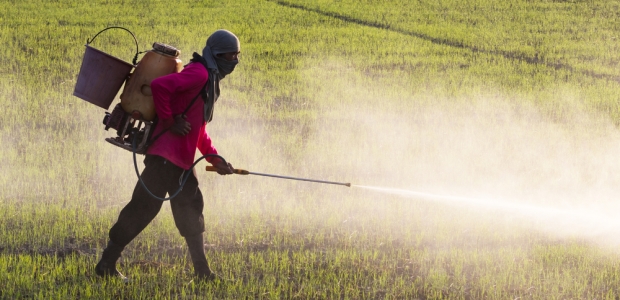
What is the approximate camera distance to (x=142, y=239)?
6465mm

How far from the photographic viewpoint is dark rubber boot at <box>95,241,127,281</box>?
5.32m

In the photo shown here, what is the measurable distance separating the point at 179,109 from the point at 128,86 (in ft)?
1.06

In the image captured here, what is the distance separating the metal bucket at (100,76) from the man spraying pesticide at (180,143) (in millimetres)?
310

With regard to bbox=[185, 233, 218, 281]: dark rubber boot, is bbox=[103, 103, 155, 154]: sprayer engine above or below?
above

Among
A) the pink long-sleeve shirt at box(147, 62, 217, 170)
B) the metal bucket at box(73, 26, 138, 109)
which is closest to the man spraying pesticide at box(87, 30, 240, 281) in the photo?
the pink long-sleeve shirt at box(147, 62, 217, 170)

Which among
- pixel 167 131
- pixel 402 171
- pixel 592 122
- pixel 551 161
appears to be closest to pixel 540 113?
pixel 592 122

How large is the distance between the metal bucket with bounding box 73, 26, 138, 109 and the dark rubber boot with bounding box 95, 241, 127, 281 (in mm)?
883

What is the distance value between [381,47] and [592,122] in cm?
527

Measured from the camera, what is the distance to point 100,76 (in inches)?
203

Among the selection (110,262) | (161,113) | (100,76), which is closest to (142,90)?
(161,113)

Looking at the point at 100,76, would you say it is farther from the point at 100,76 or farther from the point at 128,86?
the point at 128,86

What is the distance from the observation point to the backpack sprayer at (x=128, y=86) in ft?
16.5

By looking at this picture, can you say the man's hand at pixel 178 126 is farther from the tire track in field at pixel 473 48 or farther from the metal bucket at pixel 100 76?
the tire track in field at pixel 473 48

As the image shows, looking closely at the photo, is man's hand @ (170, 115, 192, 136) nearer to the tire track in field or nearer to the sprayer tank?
the sprayer tank
